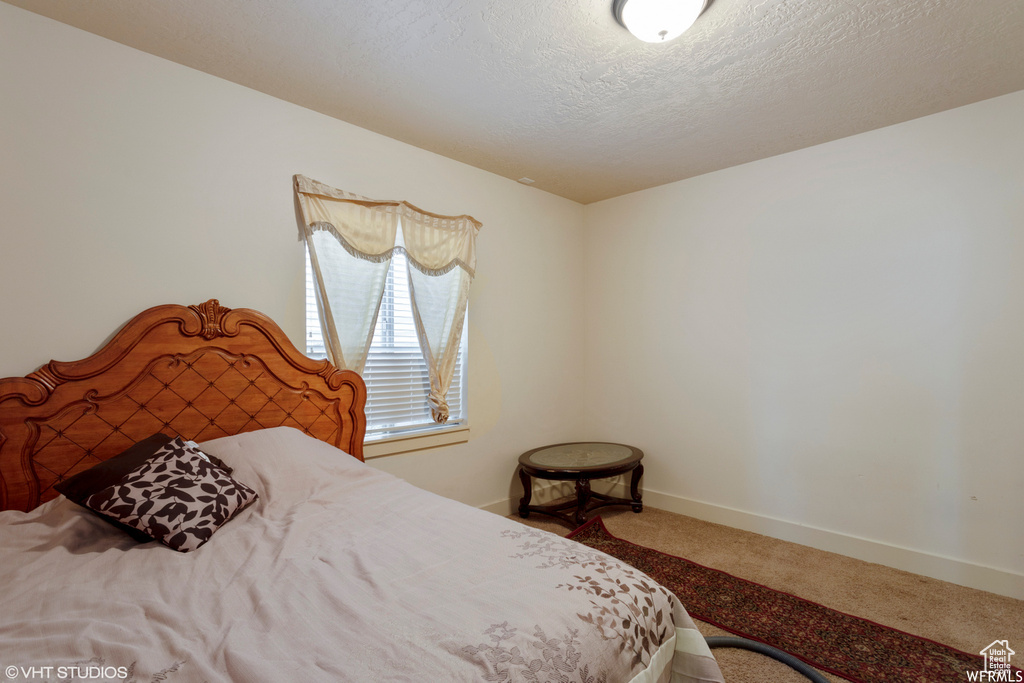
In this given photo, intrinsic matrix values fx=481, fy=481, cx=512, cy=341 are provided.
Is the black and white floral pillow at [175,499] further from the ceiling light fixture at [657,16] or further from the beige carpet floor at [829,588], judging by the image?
the ceiling light fixture at [657,16]

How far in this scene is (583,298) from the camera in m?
4.38

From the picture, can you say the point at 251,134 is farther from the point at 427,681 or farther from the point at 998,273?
the point at 998,273

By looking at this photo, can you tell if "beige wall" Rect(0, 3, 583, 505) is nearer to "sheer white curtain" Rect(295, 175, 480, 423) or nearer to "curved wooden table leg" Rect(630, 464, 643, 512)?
"sheer white curtain" Rect(295, 175, 480, 423)

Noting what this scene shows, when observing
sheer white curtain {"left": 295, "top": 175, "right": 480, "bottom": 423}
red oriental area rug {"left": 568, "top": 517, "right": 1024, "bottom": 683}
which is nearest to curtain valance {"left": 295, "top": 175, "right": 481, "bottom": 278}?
sheer white curtain {"left": 295, "top": 175, "right": 480, "bottom": 423}

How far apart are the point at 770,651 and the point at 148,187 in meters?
3.36

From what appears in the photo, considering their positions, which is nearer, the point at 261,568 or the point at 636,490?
the point at 261,568

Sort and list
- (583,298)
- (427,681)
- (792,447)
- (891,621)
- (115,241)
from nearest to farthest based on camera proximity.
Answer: (427,681), (115,241), (891,621), (792,447), (583,298)

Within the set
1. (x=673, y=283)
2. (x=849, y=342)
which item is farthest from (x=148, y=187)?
(x=849, y=342)

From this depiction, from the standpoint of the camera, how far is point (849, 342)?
2973 millimetres

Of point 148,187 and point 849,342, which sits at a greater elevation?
point 148,187

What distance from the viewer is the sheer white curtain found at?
2.70m

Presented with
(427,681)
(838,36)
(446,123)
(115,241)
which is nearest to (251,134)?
(115,241)

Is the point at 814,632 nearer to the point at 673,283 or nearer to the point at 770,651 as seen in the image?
the point at 770,651

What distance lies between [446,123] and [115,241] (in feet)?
5.67
